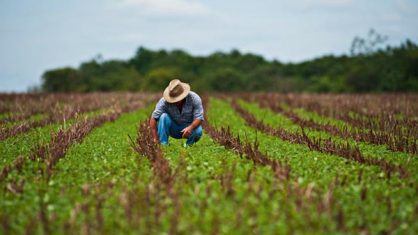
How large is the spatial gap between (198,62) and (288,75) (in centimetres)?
1725

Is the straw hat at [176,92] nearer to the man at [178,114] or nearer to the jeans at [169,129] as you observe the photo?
the man at [178,114]

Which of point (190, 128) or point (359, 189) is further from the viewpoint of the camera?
point (190, 128)

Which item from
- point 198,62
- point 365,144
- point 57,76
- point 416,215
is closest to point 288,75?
point 198,62

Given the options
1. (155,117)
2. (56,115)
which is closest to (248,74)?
(56,115)

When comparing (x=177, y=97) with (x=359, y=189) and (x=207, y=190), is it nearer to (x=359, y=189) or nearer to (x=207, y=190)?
(x=207, y=190)

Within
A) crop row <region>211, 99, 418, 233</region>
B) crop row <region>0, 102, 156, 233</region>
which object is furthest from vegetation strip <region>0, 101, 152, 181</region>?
crop row <region>211, 99, 418, 233</region>

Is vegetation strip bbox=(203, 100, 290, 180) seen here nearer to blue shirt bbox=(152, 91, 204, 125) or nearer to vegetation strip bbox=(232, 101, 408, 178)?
blue shirt bbox=(152, 91, 204, 125)

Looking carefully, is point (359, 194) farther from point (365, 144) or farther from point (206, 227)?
point (365, 144)

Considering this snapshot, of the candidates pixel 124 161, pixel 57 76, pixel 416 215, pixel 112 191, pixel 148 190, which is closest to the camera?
pixel 416 215

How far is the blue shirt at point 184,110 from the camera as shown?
962 cm

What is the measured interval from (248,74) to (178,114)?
243 feet

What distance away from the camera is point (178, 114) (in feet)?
32.5

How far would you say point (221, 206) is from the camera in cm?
523

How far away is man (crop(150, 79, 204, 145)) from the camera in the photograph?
9359mm
